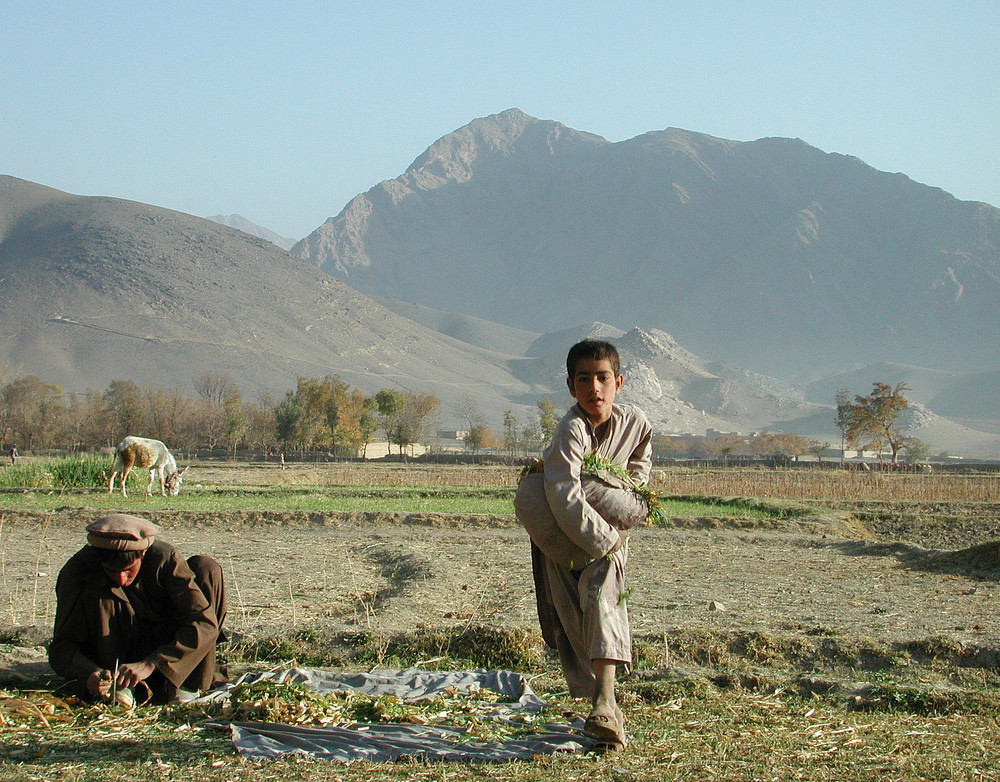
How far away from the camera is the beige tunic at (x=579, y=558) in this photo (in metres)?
4.91

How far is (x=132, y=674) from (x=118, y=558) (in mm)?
658

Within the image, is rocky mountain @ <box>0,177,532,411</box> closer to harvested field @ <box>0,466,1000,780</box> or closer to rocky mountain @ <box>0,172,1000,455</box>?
rocky mountain @ <box>0,172,1000,455</box>

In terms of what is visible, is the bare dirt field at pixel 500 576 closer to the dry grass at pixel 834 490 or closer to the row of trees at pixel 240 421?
the dry grass at pixel 834 490

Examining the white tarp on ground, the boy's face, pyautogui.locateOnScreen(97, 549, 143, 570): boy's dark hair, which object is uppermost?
the boy's face

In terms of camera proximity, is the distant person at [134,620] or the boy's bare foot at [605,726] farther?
the distant person at [134,620]

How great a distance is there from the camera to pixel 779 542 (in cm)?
1889

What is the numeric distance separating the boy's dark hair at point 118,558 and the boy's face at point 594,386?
101 inches

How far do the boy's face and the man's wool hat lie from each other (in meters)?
2.42

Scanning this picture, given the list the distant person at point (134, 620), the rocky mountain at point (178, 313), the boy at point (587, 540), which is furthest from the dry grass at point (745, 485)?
the rocky mountain at point (178, 313)

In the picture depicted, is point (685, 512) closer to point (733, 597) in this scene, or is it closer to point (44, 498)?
point (733, 597)

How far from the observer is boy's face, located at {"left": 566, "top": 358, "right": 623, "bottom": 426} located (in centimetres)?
525

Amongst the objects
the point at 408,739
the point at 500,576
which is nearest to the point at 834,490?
the point at 500,576

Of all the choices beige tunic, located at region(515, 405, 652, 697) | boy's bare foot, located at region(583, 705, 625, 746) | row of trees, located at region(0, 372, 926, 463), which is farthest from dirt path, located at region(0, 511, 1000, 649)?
row of trees, located at region(0, 372, 926, 463)

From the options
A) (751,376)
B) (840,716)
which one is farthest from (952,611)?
(751,376)
